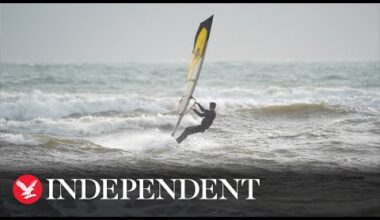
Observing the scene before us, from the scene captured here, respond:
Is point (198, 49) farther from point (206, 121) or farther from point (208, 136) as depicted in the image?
point (208, 136)

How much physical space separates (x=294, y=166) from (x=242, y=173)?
1.16 metres

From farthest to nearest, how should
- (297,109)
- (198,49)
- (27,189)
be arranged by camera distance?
(297,109), (198,49), (27,189)

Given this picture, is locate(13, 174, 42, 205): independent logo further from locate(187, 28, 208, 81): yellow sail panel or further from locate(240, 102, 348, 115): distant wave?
locate(240, 102, 348, 115): distant wave

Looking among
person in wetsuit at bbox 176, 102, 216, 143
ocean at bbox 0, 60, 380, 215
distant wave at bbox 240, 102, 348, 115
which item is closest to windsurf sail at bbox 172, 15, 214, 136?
person in wetsuit at bbox 176, 102, 216, 143

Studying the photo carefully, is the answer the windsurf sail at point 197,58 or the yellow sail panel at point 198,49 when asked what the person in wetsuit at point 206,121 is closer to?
the windsurf sail at point 197,58

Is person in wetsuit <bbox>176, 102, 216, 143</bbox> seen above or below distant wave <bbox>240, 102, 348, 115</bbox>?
below

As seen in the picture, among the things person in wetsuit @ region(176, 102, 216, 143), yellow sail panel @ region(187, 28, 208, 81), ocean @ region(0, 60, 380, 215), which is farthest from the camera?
person in wetsuit @ region(176, 102, 216, 143)

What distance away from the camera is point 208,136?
39.2 feet

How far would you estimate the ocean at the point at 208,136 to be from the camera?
315 inches

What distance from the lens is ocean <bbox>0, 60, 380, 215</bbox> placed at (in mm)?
7996

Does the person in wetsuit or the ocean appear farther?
the person in wetsuit

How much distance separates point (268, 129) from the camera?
13023 mm

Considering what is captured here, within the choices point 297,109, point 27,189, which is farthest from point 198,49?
point 297,109

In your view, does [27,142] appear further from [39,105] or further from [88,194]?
[39,105]
